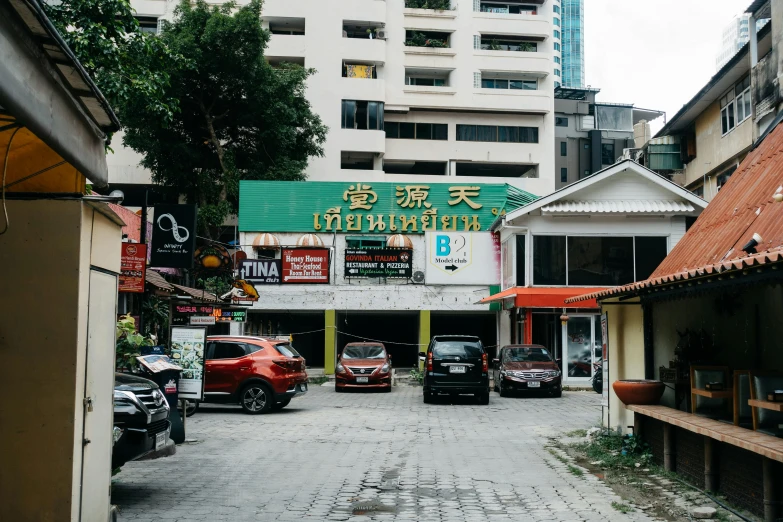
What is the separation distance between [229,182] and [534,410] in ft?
76.4

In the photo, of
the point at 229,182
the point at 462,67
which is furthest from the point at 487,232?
the point at 462,67

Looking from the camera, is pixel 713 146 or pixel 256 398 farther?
pixel 713 146

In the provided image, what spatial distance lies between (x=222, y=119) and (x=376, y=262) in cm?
1353

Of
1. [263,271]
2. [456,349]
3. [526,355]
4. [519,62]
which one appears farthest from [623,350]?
[519,62]

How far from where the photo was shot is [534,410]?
→ 19828 millimetres

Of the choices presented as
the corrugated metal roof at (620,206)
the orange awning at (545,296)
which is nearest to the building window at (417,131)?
the corrugated metal roof at (620,206)

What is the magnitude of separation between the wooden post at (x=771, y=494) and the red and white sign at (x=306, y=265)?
26.2 m

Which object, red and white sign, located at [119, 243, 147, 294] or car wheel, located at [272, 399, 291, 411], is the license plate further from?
car wheel, located at [272, 399, 291, 411]

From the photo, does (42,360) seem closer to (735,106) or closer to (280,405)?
(280,405)

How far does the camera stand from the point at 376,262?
32688 millimetres

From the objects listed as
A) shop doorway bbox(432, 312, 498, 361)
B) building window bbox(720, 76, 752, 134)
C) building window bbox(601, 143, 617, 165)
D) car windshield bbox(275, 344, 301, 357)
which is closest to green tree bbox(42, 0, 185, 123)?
car windshield bbox(275, 344, 301, 357)

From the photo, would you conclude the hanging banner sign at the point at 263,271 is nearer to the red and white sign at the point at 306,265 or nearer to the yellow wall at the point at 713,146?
the red and white sign at the point at 306,265

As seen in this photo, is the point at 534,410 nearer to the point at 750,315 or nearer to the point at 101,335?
the point at 750,315

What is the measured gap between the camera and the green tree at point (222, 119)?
124 feet
